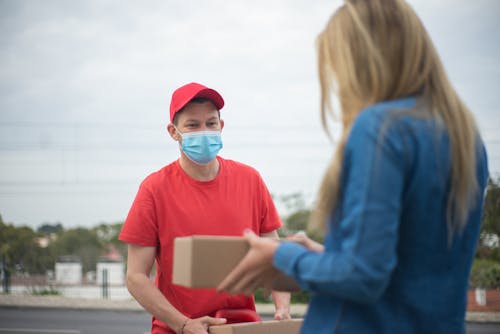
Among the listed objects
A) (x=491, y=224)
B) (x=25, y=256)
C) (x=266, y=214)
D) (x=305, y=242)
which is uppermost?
(x=305, y=242)

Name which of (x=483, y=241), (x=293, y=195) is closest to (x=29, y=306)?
(x=483, y=241)

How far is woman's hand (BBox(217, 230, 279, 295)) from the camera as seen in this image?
1.72 m

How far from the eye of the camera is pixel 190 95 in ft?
10.7

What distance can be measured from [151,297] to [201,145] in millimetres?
795

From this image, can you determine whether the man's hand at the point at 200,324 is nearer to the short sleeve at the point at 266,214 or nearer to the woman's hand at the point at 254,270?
the short sleeve at the point at 266,214

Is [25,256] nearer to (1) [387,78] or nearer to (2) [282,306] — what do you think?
(2) [282,306]

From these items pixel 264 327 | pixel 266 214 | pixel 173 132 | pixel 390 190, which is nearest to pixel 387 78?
pixel 390 190

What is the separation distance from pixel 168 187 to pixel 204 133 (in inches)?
14.9

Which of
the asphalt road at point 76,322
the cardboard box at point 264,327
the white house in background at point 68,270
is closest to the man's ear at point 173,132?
the cardboard box at point 264,327

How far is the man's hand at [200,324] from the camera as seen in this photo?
110 inches

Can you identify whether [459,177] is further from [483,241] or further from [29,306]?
[483,241]

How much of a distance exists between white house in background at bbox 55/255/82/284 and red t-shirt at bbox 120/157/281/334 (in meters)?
22.8

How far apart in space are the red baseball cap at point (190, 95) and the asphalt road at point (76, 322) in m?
10.4

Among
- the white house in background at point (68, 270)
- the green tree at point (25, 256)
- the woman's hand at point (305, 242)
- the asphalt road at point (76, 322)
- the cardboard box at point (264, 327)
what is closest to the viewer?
the woman's hand at point (305, 242)
